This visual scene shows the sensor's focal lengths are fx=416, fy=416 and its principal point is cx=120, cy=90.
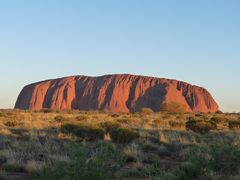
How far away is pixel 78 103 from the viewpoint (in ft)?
351

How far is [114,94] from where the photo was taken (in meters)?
106

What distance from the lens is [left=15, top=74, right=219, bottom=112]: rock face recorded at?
339ft

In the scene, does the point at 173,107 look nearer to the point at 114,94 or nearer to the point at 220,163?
the point at 114,94

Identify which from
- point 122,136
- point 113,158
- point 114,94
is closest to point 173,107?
point 114,94

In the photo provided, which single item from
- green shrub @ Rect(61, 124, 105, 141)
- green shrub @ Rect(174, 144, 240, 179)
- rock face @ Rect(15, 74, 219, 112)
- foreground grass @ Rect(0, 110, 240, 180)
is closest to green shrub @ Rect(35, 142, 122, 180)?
foreground grass @ Rect(0, 110, 240, 180)

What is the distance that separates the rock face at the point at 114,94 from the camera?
103181 millimetres

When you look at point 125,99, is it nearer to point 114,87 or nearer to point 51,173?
point 114,87

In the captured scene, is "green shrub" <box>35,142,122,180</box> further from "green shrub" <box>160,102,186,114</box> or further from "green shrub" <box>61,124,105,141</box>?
"green shrub" <box>160,102,186,114</box>

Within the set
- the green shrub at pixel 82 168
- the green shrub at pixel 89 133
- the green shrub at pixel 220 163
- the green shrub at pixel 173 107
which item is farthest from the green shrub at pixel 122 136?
the green shrub at pixel 173 107

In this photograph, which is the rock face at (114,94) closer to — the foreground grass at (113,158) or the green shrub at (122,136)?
the foreground grass at (113,158)

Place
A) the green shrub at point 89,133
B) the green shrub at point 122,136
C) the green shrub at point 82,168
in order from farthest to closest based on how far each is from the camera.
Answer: the green shrub at point 89,133
the green shrub at point 122,136
the green shrub at point 82,168

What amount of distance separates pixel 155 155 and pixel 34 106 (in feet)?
321

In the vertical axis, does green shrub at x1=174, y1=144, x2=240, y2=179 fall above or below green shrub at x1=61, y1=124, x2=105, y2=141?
above

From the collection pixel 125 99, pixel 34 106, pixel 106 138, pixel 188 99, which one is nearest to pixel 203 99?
pixel 188 99
